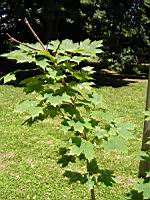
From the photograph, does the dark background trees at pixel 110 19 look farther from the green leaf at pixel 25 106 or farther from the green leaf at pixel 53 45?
the green leaf at pixel 25 106

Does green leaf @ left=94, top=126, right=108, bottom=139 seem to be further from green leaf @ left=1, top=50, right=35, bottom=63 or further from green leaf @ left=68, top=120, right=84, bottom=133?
green leaf @ left=1, top=50, right=35, bottom=63

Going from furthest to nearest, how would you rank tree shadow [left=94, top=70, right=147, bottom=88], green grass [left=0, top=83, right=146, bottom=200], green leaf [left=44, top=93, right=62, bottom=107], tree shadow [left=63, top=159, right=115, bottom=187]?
1. tree shadow [left=94, top=70, right=147, bottom=88]
2. green grass [left=0, top=83, right=146, bottom=200]
3. tree shadow [left=63, top=159, right=115, bottom=187]
4. green leaf [left=44, top=93, right=62, bottom=107]

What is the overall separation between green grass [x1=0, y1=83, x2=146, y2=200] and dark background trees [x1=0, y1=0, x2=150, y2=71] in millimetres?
6685

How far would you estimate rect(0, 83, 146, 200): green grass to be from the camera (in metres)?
6.14

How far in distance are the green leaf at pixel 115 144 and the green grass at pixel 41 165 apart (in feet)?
3.04

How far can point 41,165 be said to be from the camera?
7.33m

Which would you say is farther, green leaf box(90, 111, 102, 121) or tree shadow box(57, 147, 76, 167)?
tree shadow box(57, 147, 76, 167)

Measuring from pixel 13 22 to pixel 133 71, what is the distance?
623 centimetres

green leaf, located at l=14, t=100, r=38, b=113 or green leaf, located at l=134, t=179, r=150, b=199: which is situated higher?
green leaf, located at l=14, t=100, r=38, b=113

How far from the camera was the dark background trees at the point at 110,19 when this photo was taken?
17.5 metres

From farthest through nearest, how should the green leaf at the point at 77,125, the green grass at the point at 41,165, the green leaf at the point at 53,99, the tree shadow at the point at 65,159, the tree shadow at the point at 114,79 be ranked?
1. the tree shadow at the point at 114,79
2. the green grass at the point at 41,165
3. the tree shadow at the point at 65,159
4. the green leaf at the point at 77,125
5. the green leaf at the point at 53,99

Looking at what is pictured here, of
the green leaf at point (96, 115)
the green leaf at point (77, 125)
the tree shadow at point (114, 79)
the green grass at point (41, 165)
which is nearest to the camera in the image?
the green leaf at point (77, 125)

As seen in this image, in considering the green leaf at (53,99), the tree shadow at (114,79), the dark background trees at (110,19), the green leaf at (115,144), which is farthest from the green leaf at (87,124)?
the dark background trees at (110,19)

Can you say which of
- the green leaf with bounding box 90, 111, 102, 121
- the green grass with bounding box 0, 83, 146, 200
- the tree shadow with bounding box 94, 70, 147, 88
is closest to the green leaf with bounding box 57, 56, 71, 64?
the green leaf with bounding box 90, 111, 102, 121
